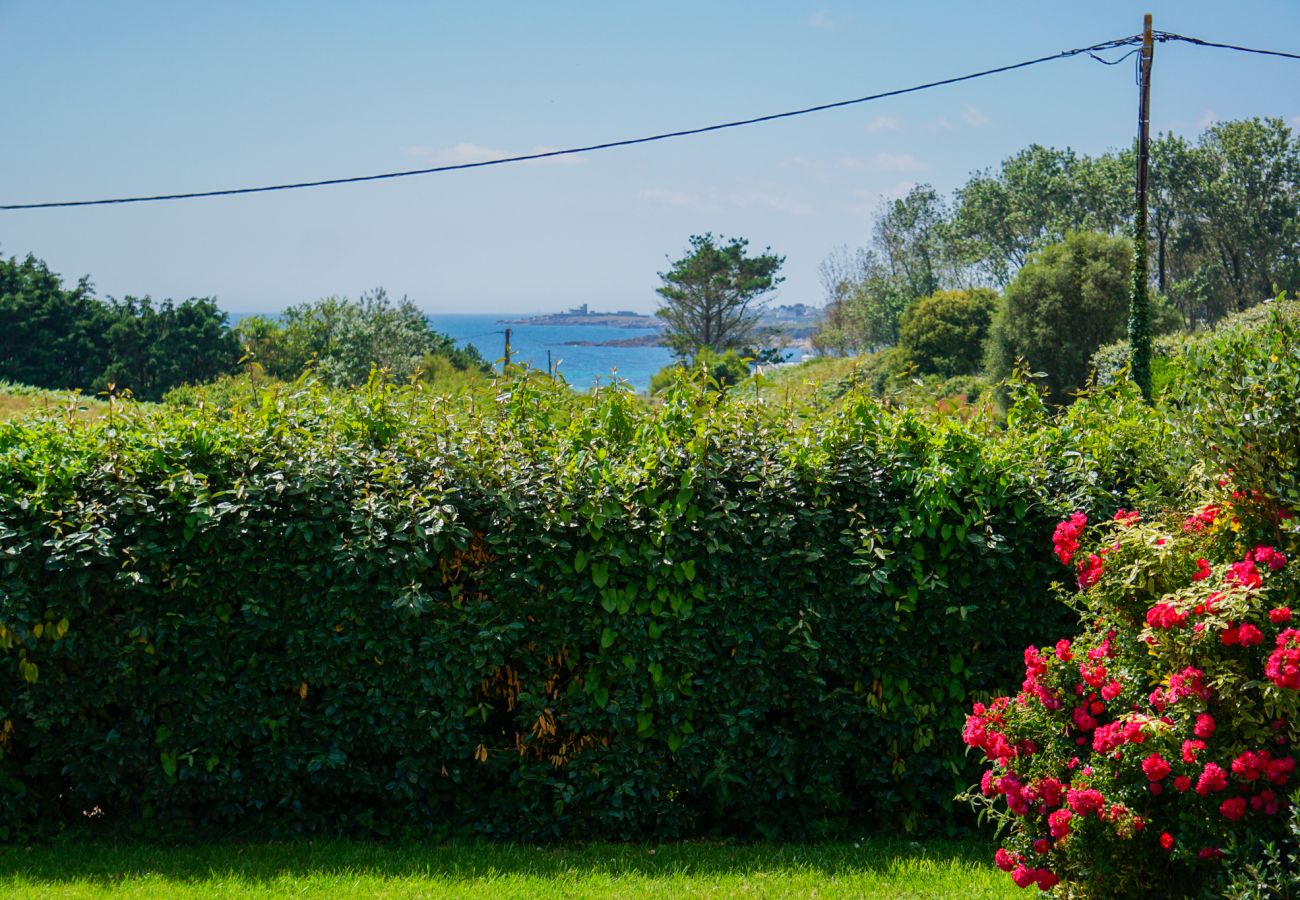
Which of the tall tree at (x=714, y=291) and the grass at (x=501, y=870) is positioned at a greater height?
the tall tree at (x=714, y=291)

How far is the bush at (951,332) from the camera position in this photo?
41719 mm

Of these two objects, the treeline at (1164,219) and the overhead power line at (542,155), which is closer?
the overhead power line at (542,155)

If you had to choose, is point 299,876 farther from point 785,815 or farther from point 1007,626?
point 1007,626

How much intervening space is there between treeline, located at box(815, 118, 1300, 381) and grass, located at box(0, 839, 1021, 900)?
130ft

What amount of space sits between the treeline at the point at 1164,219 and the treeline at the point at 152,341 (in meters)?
28.1

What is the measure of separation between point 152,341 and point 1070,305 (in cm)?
4491

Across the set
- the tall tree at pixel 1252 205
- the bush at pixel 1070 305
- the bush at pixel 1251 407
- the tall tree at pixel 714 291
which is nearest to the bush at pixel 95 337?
the tall tree at pixel 714 291

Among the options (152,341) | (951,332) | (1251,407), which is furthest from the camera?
(152,341)

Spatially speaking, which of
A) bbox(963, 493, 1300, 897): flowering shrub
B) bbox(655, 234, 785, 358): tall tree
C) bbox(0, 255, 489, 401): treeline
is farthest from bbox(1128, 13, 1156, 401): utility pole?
bbox(655, 234, 785, 358): tall tree

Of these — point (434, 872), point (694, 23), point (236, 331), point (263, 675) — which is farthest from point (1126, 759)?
point (236, 331)

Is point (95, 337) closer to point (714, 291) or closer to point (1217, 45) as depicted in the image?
point (714, 291)

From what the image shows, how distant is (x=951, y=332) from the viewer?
4169 centimetres

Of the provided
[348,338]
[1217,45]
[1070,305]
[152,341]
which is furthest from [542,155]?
[152,341]

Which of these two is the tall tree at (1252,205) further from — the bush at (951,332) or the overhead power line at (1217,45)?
the overhead power line at (1217,45)
